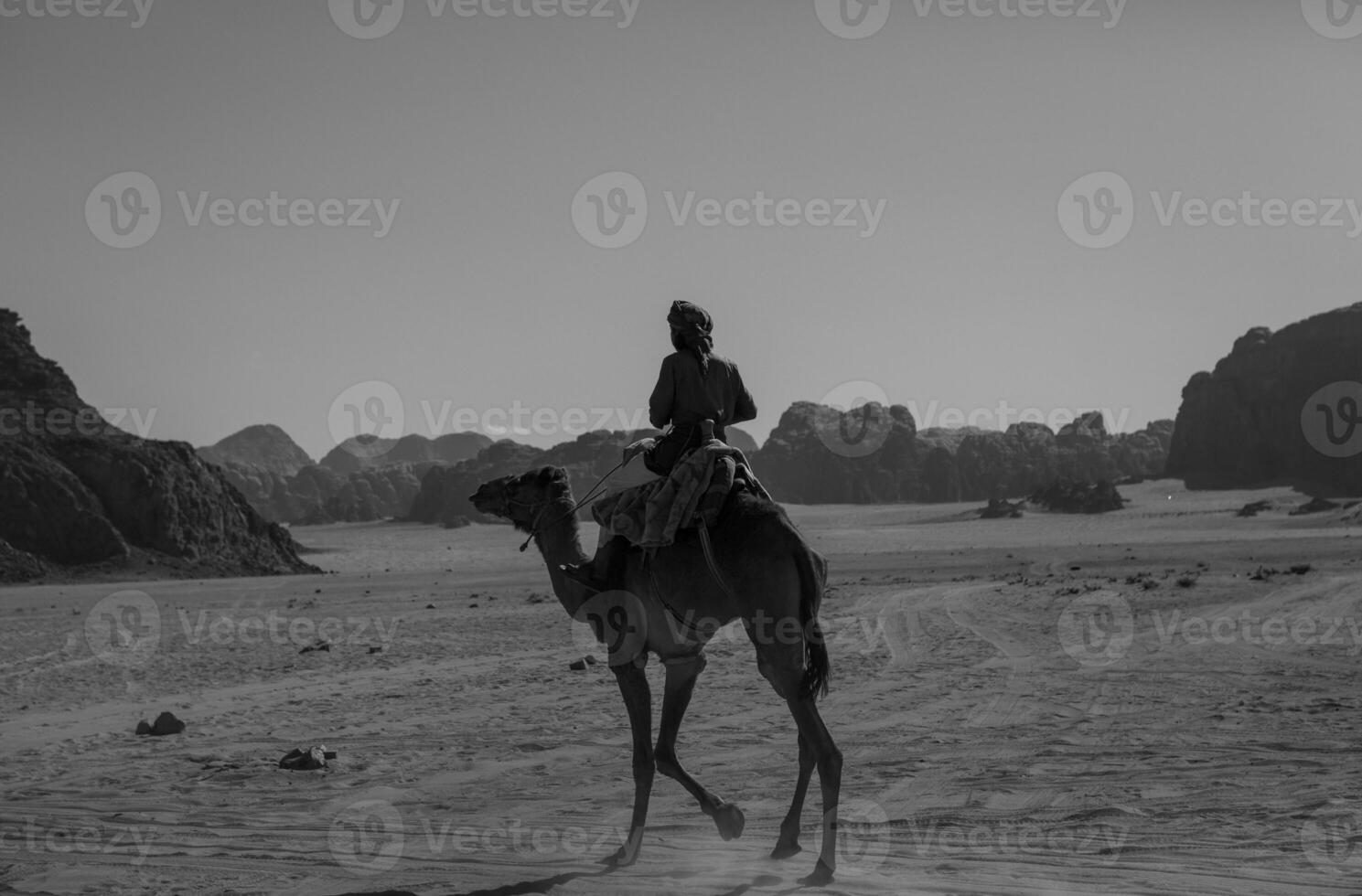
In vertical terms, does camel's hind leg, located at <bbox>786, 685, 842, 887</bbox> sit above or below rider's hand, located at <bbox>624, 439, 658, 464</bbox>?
below

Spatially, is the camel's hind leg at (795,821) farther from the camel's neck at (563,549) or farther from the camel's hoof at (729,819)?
the camel's neck at (563,549)

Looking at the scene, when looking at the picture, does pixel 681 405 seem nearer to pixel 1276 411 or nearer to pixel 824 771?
pixel 824 771

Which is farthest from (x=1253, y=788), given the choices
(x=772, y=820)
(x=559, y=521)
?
(x=559, y=521)

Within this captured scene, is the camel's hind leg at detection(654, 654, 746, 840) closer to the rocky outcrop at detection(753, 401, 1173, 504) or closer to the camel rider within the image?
the camel rider

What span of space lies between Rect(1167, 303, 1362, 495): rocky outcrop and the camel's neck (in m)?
105

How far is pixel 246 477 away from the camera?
196 m

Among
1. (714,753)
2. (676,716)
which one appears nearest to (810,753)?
(676,716)

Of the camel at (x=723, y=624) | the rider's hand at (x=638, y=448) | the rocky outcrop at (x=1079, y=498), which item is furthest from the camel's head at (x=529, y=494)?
the rocky outcrop at (x=1079, y=498)

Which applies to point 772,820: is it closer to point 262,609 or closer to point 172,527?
point 262,609

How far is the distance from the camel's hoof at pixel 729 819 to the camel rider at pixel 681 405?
1.74 m

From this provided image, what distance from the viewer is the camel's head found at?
951 centimetres

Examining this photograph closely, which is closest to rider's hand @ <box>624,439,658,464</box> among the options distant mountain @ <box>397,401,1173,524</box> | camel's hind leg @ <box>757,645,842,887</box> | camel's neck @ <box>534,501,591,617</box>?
camel's neck @ <box>534,501,591,617</box>

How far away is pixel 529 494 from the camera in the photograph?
9.52 meters

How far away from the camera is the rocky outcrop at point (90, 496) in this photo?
164ft
